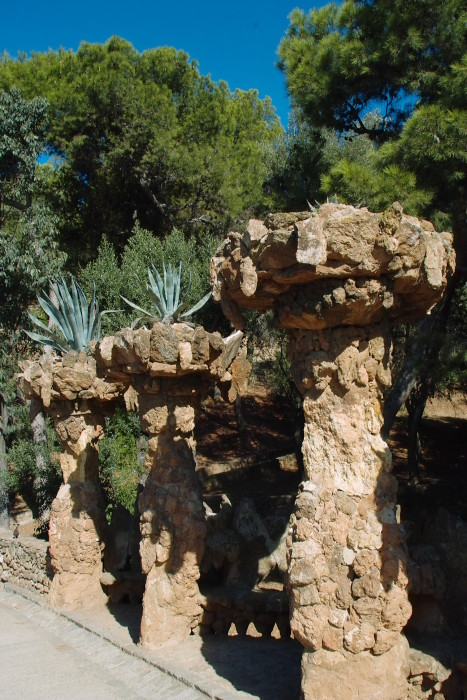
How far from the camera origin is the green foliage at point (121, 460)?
12.4 meters

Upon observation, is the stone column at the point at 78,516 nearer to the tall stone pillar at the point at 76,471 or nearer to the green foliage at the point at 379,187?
the tall stone pillar at the point at 76,471

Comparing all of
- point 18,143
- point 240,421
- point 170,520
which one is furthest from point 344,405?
point 240,421

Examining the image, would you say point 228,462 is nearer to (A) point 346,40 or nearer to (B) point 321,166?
(B) point 321,166


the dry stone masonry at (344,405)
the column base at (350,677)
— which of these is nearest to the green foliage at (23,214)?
the dry stone masonry at (344,405)

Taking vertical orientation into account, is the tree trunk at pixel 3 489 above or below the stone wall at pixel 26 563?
above

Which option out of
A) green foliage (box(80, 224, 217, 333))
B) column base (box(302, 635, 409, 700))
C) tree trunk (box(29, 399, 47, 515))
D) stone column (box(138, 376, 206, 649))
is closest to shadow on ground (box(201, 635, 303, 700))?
stone column (box(138, 376, 206, 649))

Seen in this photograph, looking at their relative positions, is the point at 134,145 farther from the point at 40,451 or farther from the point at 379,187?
the point at 379,187

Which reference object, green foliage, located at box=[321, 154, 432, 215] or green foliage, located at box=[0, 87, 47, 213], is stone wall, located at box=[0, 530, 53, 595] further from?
green foliage, located at box=[0, 87, 47, 213]

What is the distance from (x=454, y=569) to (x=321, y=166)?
8710 mm

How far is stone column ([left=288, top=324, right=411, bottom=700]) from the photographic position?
14.5ft

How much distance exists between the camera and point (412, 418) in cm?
1317

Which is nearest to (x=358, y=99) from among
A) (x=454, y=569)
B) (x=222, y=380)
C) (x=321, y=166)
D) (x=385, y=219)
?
(x=321, y=166)

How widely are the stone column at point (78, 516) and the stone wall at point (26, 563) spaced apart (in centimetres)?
58

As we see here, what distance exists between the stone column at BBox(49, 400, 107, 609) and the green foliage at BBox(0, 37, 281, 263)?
9.85 meters
